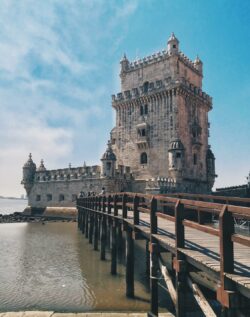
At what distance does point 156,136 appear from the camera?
123ft

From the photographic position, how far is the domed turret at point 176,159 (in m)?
34.4

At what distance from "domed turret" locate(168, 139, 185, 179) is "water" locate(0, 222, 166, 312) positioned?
1715 centimetres

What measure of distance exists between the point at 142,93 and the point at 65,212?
18.8m

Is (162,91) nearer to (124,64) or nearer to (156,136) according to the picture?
(156,136)

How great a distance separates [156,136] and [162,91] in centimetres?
549

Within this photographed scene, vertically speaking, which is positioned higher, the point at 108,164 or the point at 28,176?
the point at 108,164

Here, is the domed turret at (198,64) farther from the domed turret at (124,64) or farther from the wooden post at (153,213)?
the wooden post at (153,213)

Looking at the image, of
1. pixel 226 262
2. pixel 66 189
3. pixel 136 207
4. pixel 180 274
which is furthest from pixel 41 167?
pixel 226 262

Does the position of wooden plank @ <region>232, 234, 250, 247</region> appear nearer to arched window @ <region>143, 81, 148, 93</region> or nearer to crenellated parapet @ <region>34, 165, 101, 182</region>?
crenellated parapet @ <region>34, 165, 101, 182</region>

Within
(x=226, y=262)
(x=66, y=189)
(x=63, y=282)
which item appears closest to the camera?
(x=226, y=262)

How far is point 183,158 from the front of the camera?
3497 centimetres

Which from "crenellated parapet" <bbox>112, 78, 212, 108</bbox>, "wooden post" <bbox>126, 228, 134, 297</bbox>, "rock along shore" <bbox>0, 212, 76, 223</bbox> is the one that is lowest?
"rock along shore" <bbox>0, 212, 76, 223</bbox>

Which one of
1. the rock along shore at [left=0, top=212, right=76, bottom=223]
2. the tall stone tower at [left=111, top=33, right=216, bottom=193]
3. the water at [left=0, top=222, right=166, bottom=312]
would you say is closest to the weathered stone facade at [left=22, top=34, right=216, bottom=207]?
the tall stone tower at [left=111, top=33, right=216, bottom=193]

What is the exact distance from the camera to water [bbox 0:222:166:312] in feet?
32.2
